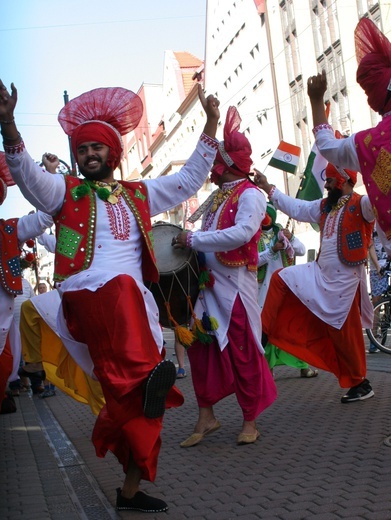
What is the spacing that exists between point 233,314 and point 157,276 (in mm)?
1682

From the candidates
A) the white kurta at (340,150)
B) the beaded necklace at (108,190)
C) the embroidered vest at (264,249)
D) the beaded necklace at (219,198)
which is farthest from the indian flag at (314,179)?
the beaded necklace at (108,190)

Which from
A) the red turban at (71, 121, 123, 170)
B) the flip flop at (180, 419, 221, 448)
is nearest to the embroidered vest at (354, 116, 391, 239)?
the red turban at (71, 121, 123, 170)

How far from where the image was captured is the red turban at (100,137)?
522cm

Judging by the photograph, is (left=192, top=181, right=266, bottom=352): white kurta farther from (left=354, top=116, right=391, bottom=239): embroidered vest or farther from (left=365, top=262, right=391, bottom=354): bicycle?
(left=365, top=262, right=391, bottom=354): bicycle

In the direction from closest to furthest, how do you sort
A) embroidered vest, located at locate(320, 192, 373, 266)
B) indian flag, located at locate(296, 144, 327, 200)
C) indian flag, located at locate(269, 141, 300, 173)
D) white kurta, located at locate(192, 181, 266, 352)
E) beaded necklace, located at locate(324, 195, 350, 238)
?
1. white kurta, located at locate(192, 181, 266, 352)
2. embroidered vest, located at locate(320, 192, 373, 266)
3. beaded necklace, located at locate(324, 195, 350, 238)
4. indian flag, located at locate(296, 144, 327, 200)
5. indian flag, located at locate(269, 141, 300, 173)

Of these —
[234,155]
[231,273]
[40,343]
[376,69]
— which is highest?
[376,69]

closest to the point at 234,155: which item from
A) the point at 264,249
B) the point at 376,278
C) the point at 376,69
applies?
the point at 376,69

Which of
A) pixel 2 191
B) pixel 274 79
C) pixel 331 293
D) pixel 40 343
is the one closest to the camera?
pixel 2 191

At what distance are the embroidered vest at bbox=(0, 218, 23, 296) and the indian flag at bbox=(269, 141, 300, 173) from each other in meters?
4.27

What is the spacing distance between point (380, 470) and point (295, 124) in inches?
1464

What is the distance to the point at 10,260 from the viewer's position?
692 cm

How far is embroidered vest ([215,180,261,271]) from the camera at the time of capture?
Result: 688cm

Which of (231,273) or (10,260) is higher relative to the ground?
(10,260)

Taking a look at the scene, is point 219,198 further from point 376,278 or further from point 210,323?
point 376,278
